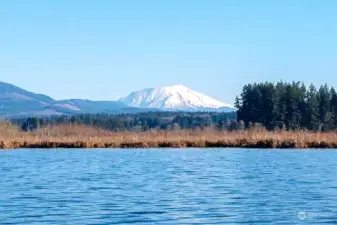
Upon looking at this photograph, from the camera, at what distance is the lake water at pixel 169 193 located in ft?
59.3

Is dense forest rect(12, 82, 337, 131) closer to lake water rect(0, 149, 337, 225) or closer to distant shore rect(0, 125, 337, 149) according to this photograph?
distant shore rect(0, 125, 337, 149)

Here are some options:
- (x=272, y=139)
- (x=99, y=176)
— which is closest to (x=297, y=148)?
(x=272, y=139)

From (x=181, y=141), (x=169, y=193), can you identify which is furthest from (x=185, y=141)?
(x=169, y=193)

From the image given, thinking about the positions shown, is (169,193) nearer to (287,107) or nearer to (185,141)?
(185,141)

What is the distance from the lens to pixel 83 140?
189 ft

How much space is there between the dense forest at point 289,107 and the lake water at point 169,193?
5438 cm

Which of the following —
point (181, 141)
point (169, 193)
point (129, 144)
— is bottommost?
point (169, 193)

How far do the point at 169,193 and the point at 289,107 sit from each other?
69.9m

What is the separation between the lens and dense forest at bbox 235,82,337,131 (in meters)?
90.1

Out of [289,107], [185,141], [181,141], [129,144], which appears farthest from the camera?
[289,107]

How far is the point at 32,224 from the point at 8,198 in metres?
4.80

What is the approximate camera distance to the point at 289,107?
299ft

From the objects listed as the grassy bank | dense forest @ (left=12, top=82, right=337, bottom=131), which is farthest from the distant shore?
dense forest @ (left=12, top=82, right=337, bottom=131)

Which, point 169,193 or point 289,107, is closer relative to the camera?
point 169,193
